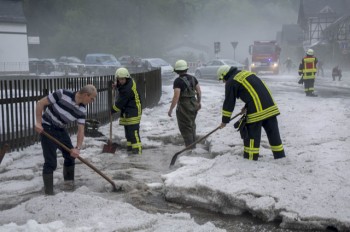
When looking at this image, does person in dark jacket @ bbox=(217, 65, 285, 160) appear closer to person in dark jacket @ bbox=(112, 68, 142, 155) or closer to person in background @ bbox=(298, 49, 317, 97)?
person in dark jacket @ bbox=(112, 68, 142, 155)

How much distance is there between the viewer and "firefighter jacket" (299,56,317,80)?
1579 centimetres

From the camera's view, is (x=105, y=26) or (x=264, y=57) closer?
(x=264, y=57)

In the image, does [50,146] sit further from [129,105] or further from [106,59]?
[106,59]

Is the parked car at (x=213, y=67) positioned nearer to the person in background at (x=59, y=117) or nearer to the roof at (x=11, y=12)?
the roof at (x=11, y=12)

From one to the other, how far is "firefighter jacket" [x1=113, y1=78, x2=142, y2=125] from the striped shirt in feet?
6.99

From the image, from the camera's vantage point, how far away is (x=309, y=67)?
15.9m

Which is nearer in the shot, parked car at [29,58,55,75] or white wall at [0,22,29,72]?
white wall at [0,22,29,72]

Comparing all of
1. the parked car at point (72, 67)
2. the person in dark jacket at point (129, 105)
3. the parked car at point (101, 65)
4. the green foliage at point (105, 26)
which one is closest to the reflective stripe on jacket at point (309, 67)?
the person in dark jacket at point (129, 105)

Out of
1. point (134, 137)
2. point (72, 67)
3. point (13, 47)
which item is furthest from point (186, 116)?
point (13, 47)

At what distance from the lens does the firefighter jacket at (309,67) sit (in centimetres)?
1579

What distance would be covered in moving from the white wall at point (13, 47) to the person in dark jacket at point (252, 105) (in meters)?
30.6

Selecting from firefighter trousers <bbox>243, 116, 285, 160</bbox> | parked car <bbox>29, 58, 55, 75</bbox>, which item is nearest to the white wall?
parked car <bbox>29, 58, 55, 75</bbox>

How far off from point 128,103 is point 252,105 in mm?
2457

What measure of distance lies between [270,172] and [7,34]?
1297 inches
